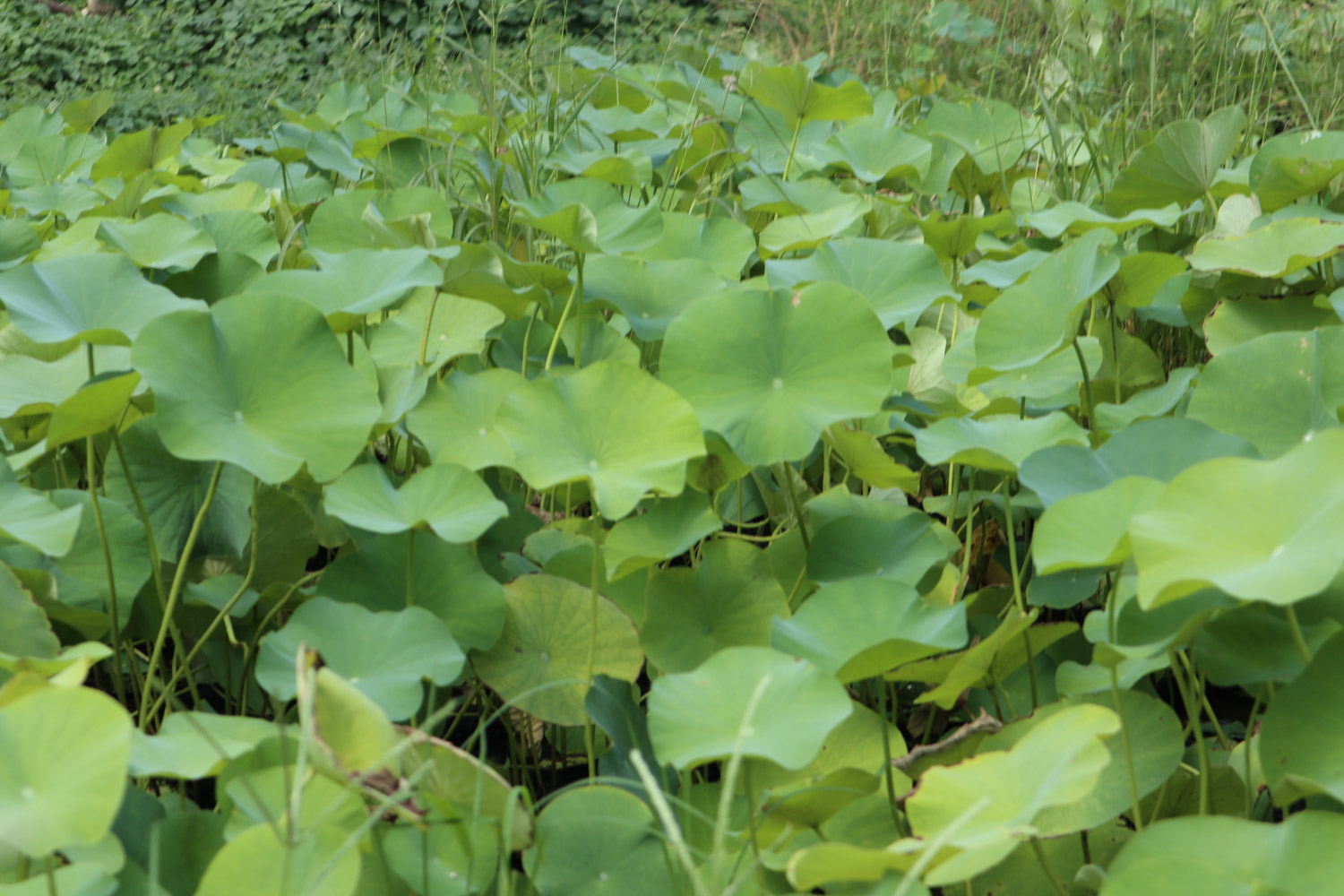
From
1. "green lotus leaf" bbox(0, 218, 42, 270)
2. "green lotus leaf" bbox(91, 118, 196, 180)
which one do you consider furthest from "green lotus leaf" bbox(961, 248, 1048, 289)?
"green lotus leaf" bbox(91, 118, 196, 180)

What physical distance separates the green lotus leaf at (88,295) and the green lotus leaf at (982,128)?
118cm

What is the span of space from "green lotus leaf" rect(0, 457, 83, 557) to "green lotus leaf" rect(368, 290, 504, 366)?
329mm

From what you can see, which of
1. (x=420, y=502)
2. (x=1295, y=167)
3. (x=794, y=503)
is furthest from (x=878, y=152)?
(x=420, y=502)

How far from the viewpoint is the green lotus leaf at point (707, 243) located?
1.14m

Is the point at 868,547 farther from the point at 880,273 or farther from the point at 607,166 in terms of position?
the point at 607,166

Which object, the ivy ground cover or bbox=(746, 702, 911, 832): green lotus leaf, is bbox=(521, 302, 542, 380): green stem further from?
bbox=(746, 702, 911, 832): green lotus leaf

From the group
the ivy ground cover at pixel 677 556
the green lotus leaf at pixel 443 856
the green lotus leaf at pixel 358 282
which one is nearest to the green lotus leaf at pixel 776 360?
the ivy ground cover at pixel 677 556

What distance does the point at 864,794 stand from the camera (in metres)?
0.58

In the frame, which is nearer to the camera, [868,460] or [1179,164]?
[868,460]

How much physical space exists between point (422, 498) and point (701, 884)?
38cm

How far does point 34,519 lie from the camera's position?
68 cm

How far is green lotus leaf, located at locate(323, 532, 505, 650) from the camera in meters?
0.73

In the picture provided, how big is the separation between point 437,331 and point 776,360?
14.4 inches

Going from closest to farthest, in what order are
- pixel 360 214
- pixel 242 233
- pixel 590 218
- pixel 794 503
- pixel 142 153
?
pixel 794 503 < pixel 590 218 < pixel 242 233 < pixel 360 214 < pixel 142 153
